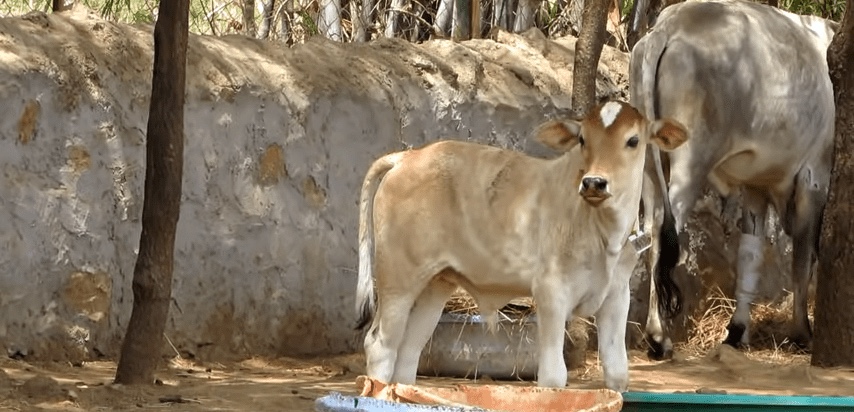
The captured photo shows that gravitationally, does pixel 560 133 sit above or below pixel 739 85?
below

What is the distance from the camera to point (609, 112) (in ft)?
21.1

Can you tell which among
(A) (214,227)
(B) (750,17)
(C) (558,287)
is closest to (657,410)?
(C) (558,287)

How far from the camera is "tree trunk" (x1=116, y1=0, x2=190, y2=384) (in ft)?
24.1

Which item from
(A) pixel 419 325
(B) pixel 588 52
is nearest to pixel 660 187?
(B) pixel 588 52

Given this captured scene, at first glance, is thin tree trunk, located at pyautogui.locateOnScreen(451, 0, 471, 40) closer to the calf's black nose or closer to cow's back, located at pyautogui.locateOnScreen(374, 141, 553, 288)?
cow's back, located at pyautogui.locateOnScreen(374, 141, 553, 288)

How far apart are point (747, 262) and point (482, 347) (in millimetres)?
2314

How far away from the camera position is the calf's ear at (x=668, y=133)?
667 centimetres

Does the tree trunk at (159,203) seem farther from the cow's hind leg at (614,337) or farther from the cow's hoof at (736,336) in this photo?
the cow's hoof at (736,336)

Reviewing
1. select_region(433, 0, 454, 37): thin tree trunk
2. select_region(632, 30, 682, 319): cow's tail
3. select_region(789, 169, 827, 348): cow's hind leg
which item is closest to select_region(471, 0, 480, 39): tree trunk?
select_region(433, 0, 454, 37): thin tree trunk

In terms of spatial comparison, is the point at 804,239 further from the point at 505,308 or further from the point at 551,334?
the point at 551,334

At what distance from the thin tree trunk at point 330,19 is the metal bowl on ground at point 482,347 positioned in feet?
14.1

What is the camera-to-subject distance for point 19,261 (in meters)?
8.12

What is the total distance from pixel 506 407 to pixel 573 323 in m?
3.32

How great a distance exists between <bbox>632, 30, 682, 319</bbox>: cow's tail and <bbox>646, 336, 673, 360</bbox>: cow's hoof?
0.16 metres
